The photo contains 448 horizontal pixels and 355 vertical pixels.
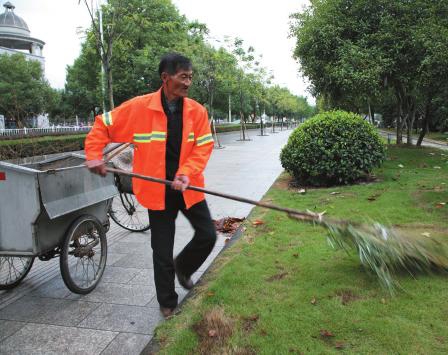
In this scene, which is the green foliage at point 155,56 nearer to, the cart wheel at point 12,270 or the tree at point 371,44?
the tree at point 371,44

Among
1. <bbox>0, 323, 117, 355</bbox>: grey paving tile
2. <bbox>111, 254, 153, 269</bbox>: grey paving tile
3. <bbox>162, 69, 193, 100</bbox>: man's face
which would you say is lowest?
<bbox>111, 254, 153, 269</bbox>: grey paving tile

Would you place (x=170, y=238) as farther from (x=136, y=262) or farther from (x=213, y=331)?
(x=136, y=262)

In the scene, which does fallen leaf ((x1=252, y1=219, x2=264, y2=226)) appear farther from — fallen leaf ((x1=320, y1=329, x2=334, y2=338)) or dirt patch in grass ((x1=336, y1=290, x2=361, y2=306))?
fallen leaf ((x1=320, y1=329, x2=334, y2=338))

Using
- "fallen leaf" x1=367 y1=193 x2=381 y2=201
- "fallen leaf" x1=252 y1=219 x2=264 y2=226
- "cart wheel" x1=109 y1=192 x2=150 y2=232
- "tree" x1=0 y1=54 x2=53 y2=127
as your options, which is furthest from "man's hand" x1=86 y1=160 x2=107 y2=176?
"tree" x1=0 y1=54 x2=53 y2=127

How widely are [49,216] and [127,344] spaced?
1071 millimetres

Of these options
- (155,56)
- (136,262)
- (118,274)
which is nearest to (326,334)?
(118,274)

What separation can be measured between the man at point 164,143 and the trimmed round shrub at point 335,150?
17.1 feet

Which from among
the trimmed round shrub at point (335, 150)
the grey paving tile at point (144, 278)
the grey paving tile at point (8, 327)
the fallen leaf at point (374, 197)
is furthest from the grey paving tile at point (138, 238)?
the trimmed round shrub at point (335, 150)

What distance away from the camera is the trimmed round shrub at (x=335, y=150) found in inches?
320

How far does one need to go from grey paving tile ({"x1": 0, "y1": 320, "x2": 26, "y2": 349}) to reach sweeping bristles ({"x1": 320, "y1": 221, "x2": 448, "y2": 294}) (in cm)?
239

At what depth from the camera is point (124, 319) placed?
334 centimetres

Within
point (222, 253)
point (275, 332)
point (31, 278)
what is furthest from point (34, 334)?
point (222, 253)

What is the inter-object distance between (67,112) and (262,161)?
126 ft

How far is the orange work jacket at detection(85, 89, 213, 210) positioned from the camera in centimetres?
308
